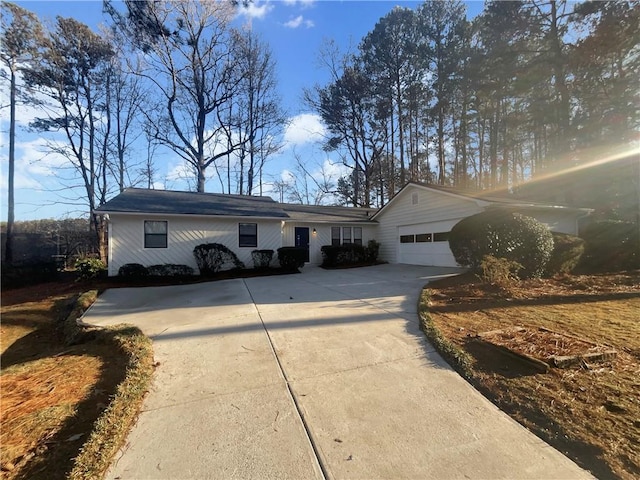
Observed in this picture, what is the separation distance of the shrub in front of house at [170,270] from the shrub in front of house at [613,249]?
14.0 m

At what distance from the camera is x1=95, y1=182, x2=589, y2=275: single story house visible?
1166 centimetres

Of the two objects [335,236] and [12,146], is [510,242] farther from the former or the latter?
[12,146]

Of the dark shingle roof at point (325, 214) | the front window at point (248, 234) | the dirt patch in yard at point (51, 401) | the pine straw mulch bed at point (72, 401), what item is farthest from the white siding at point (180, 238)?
the pine straw mulch bed at point (72, 401)

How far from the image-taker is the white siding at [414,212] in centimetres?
1196

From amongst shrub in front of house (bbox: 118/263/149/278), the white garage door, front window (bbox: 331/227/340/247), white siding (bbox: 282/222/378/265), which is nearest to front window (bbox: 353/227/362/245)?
white siding (bbox: 282/222/378/265)

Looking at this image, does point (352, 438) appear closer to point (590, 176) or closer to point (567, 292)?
point (567, 292)

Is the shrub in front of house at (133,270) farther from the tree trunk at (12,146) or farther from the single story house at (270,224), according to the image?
the tree trunk at (12,146)

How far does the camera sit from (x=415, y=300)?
649 centimetres

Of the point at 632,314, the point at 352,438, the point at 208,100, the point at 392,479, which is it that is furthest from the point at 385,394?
the point at 208,100

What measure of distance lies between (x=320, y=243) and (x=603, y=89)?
1637 centimetres

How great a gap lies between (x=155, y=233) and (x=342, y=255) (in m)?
8.26

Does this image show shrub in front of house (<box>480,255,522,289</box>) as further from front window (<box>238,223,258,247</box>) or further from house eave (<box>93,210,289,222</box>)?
front window (<box>238,223,258,247</box>)

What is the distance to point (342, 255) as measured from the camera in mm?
15102

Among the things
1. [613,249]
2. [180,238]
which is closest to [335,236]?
[180,238]
